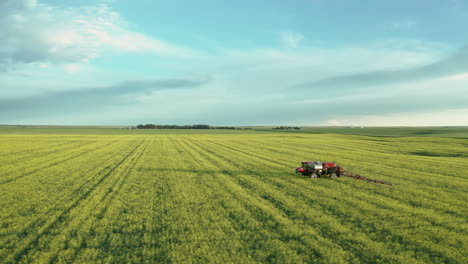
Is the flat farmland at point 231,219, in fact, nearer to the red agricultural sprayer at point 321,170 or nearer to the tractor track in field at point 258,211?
the tractor track in field at point 258,211

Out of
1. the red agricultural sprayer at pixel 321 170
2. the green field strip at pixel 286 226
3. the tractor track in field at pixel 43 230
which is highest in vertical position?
the red agricultural sprayer at pixel 321 170

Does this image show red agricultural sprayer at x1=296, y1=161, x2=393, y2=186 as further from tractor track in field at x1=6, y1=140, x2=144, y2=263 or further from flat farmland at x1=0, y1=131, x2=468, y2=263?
tractor track in field at x1=6, y1=140, x2=144, y2=263

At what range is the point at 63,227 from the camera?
946 centimetres

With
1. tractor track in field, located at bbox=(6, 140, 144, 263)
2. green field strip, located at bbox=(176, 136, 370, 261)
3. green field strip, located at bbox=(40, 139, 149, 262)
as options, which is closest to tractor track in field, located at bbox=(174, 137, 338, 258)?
green field strip, located at bbox=(176, 136, 370, 261)

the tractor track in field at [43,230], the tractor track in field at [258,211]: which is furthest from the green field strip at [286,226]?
the tractor track in field at [43,230]

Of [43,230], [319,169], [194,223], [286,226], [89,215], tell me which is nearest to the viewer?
[43,230]

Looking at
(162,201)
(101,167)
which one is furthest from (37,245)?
(101,167)

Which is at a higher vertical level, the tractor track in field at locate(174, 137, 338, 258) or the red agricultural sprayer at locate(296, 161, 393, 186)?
the red agricultural sprayer at locate(296, 161, 393, 186)

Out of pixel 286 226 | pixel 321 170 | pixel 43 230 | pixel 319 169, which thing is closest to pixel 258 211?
pixel 286 226

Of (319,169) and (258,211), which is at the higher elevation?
(319,169)

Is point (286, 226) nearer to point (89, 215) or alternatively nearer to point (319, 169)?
point (89, 215)

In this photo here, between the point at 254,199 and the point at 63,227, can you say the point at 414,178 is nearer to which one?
the point at 254,199

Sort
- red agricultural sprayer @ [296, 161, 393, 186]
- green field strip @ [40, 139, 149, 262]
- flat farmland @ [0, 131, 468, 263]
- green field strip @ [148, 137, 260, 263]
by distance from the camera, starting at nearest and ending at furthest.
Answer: flat farmland @ [0, 131, 468, 263] → green field strip @ [148, 137, 260, 263] → green field strip @ [40, 139, 149, 262] → red agricultural sprayer @ [296, 161, 393, 186]

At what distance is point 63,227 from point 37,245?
132 cm
